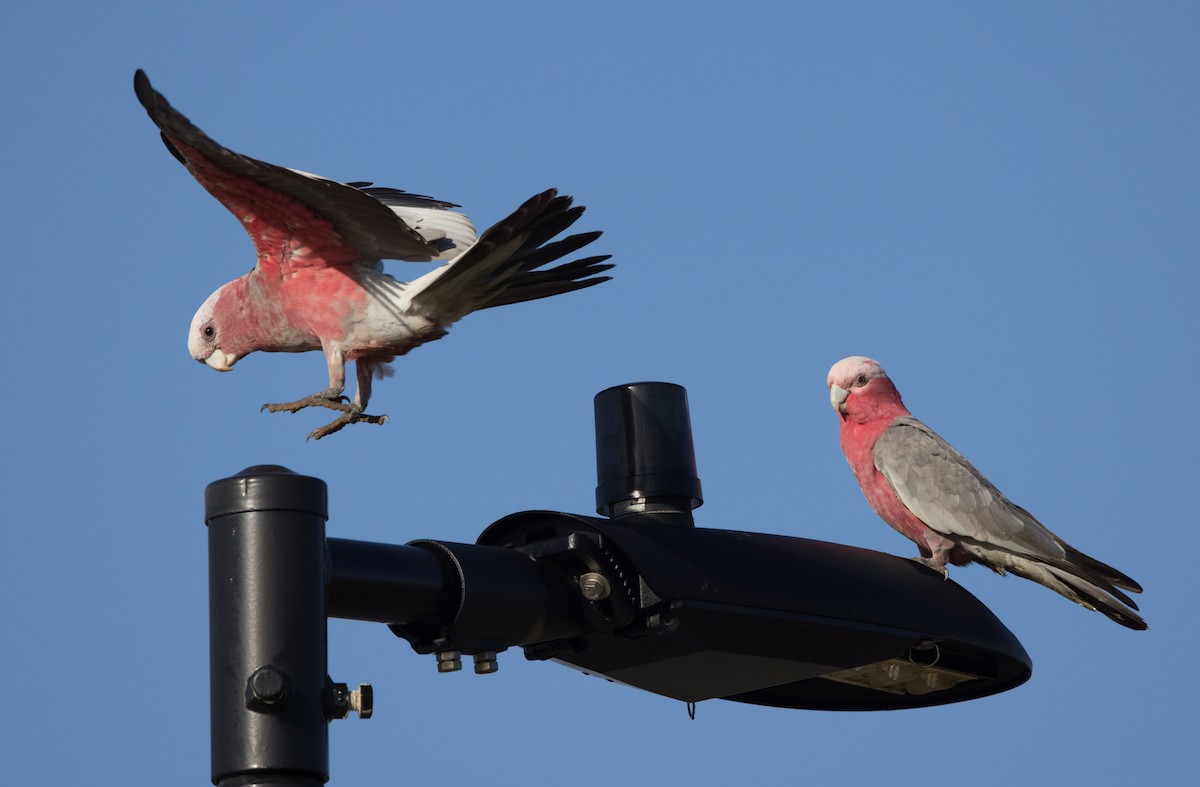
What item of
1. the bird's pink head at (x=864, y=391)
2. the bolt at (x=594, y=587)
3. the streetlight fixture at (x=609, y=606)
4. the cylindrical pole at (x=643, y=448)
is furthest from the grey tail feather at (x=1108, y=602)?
the bolt at (x=594, y=587)

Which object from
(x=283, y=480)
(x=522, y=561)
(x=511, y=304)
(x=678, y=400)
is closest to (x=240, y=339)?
(x=511, y=304)

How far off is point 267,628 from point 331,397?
3.25 m

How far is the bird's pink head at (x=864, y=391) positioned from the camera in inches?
301

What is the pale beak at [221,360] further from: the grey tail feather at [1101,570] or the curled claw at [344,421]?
the grey tail feather at [1101,570]

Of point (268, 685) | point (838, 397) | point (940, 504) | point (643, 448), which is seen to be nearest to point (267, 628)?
point (268, 685)

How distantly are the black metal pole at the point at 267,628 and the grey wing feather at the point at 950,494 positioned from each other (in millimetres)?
4666

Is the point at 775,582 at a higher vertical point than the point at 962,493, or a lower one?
lower

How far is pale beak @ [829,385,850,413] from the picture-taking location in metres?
7.72

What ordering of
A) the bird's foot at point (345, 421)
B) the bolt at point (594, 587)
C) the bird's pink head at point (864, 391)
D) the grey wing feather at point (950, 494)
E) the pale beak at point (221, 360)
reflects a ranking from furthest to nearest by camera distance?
the bird's pink head at point (864, 391) → the grey wing feather at point (950, 494) → the pale beak at point (221, 360) → the bird's foot at point (345, 421) → the bolt at point (594, 587)

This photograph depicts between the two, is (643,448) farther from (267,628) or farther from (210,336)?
(210,336)

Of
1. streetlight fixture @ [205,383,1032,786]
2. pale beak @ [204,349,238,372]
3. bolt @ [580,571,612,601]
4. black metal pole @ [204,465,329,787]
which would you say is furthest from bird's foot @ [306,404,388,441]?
black metal pole @ [204,465,329,787]

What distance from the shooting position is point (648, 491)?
3.79 meters

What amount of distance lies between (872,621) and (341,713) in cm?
162

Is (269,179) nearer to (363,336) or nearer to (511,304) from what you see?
(363,336)
